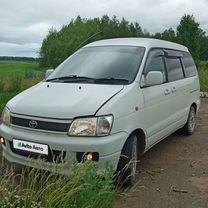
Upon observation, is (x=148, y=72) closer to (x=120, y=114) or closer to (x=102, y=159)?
(x=120, y=114)

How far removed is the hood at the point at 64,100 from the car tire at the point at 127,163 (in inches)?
24.3

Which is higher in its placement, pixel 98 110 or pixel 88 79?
pixel 88 79

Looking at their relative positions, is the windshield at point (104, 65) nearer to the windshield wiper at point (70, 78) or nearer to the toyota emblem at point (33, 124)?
the windshield wiper at point (70, 78)

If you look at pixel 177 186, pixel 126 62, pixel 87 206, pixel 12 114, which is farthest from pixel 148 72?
pixel 87 206

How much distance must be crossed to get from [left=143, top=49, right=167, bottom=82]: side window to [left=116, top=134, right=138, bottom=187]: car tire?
108 cm

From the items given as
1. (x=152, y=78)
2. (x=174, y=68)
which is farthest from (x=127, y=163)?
(x=174, y=68)

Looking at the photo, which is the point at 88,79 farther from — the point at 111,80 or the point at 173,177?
the point at 173,177

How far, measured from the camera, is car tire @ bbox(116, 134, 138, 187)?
431cm

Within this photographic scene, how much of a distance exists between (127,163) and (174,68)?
2.65 meters

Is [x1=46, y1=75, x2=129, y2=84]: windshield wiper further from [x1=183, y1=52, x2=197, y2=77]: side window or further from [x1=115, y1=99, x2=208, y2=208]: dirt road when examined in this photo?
[x1=183, y1=52, x2=197, y2=77]: side window

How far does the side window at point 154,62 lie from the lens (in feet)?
17.3

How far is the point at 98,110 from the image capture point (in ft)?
13.3

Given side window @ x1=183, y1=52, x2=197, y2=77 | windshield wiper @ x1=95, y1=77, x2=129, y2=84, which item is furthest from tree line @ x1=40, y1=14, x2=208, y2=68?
windshield wiper @ x1=95, y1=77, x2=129, y2=84

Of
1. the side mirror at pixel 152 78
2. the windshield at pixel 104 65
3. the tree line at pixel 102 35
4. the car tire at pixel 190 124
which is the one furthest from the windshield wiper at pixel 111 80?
the tree line at pixel 102 35
